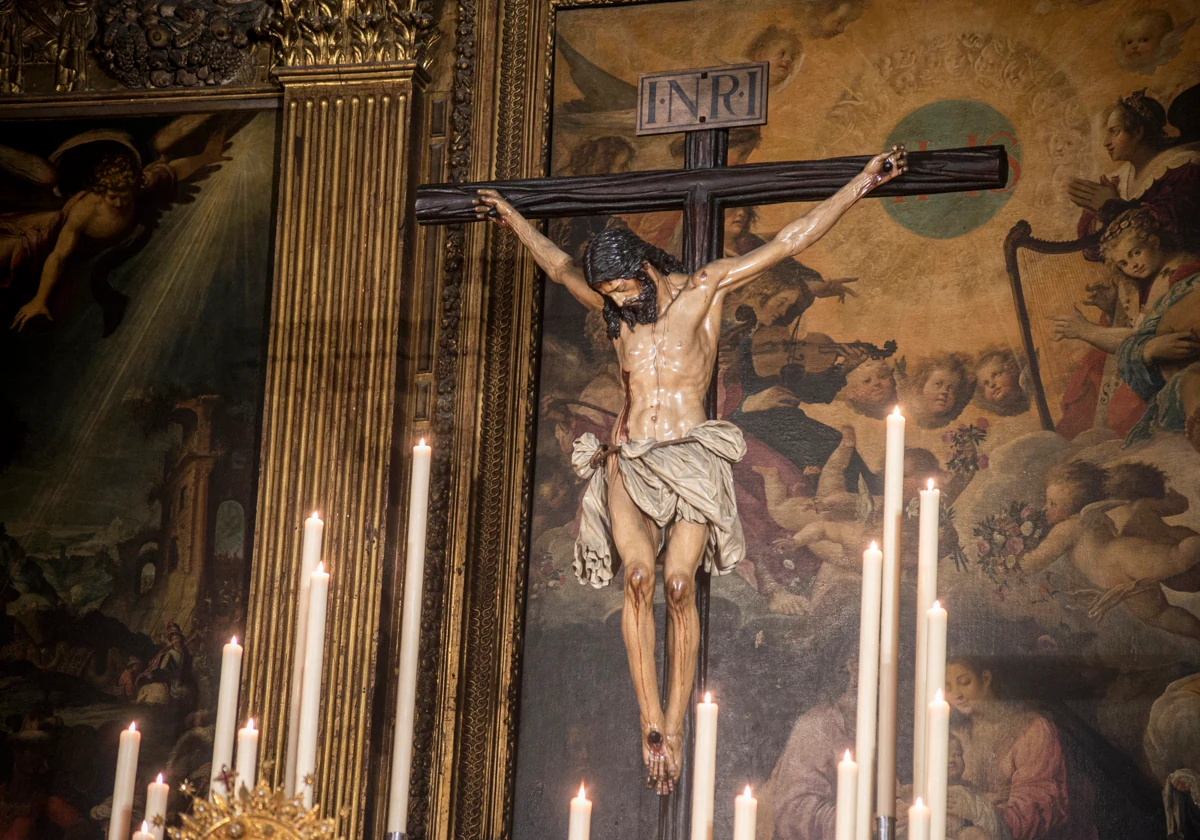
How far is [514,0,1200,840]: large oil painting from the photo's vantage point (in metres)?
6.09

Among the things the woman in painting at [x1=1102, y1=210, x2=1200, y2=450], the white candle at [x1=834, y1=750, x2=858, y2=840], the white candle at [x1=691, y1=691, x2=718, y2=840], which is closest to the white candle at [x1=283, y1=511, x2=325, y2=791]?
the white candle at [x1=691, y1=691, x2=718, y2=840]

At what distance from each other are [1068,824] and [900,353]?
1.82m

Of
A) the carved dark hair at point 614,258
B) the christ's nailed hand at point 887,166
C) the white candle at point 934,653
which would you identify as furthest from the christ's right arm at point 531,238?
the white candle at point 934,653

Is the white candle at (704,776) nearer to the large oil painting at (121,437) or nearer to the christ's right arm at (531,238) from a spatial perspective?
the christ's right arm at (531,238)

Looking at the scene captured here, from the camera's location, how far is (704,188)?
542 centimetres

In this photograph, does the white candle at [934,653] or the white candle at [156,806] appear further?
the white candle at [934,653]

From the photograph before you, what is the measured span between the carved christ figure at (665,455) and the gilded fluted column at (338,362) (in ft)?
5.16

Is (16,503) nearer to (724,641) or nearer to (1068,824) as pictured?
(724,641)

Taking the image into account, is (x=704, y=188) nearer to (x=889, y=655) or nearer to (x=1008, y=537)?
(x=1008, y=537)

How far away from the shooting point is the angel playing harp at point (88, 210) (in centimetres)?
734

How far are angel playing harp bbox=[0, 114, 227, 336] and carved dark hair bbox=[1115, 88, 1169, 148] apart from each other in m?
3.68

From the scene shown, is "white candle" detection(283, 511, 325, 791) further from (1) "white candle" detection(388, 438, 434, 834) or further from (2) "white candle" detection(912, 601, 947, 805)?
(2) "white candle" detection(912, 601, 947, 805)

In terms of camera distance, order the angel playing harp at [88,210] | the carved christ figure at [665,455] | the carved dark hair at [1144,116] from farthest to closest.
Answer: the angel playing harp at [88,210] < the carved dark hair at [1144,116] < the carved christ figure at [665,455]

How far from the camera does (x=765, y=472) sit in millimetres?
6594
